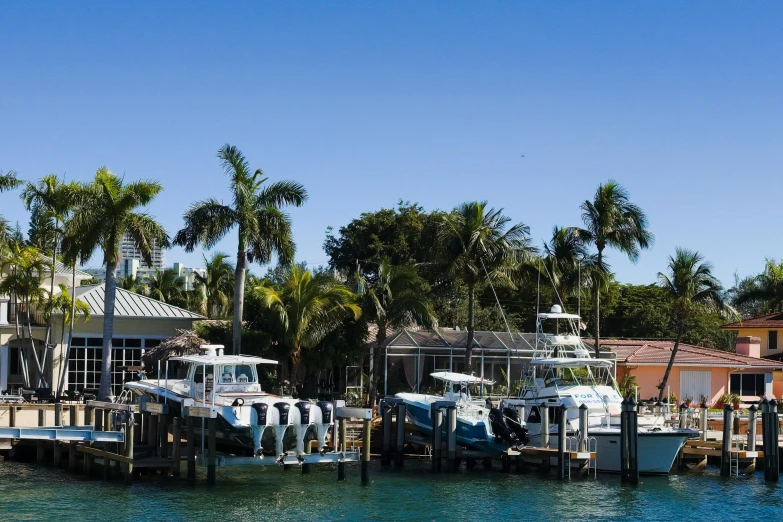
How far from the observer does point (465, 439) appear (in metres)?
38.3

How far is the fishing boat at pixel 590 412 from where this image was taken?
120 feet

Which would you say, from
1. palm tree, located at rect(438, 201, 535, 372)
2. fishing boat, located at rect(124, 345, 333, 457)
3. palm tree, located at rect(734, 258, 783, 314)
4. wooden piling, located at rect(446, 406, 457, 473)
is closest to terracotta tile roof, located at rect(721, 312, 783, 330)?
palm tree, located at rect(734, 258, 783, 314)

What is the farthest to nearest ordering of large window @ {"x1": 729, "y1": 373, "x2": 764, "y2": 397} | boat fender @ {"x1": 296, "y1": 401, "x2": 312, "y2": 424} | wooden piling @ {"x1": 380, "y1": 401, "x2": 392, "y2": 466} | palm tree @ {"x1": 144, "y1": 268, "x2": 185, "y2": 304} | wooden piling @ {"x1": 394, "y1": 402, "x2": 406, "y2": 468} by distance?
palm tree @ {"x1": 144, "y1": 268, "x2": 185, "y2": 304} → large window @ {"x1": 729, "y1": 373, "x2": 764, "y2": 397} → wooden piling @ {"x1": 380, "y1": 401, "x2": 392, "y2": 466} → wooden piling @ {"x1": 394, "y1": 402, "x2": 406, "y2": 468} → boat fender @ {"x1": 296, "y1": 401, "x2": 312, "y2": 424}

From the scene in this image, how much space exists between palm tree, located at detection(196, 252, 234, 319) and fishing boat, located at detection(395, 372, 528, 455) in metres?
31.7

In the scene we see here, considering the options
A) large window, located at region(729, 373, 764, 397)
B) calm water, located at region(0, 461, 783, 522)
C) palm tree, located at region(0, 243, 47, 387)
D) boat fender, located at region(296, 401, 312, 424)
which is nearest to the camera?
calm water, located at region(0, 461, 783, 522)

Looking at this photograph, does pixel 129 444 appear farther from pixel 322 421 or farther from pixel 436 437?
pixel 436 437

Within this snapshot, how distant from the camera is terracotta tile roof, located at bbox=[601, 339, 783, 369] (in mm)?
58219

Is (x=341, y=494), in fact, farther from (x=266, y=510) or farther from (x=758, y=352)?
(x=758, y=352)

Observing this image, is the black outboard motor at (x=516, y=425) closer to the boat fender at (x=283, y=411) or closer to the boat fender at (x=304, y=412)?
the boat fender at (x=304, y=412)

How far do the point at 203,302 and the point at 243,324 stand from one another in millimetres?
21318

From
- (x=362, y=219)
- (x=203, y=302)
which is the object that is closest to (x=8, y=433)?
(x=203, y=302)

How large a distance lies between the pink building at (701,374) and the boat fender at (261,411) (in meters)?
30.2

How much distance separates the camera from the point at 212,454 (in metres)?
32.0

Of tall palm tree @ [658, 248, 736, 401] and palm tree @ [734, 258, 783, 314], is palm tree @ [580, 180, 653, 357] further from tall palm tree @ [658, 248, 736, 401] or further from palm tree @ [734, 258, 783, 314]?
palm tree @ [734, 258, 783, 314]
